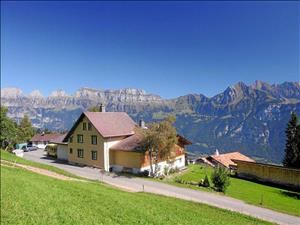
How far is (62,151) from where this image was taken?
48.7 metres

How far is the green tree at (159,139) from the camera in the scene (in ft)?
109

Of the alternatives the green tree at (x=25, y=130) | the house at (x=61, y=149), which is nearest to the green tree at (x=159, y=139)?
the house at (x=61, y=149)

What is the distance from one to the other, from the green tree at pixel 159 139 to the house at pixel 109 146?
1389 millimetres

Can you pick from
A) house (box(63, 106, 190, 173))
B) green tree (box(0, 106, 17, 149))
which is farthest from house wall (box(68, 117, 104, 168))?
green tree (box(0, 106, 17, 149))

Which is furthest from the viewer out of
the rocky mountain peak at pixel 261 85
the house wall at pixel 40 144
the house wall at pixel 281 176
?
the house wall at pixel 40 144

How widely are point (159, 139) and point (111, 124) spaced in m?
11.4

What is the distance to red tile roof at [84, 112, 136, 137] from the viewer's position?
39.4 metres

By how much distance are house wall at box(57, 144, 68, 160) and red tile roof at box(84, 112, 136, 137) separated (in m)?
10.6

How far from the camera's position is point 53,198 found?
56.0 feet

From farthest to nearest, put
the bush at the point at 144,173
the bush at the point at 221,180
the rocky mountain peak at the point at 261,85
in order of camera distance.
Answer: the bush at the point at 144,173 < the bush at the point at 221,180 < the rocky mountain peak at the point at 261,85

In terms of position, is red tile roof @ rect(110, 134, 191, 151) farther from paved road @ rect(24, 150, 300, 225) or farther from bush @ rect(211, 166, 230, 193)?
bush @ rect(211, 166, 230, 193)

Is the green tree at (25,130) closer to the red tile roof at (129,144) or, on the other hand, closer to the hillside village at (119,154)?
the hillside village at (119,154)

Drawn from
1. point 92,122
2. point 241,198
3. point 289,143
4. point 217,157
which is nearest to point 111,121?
point 92,122

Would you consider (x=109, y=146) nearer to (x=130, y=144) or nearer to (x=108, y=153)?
(x=108, y=153)
